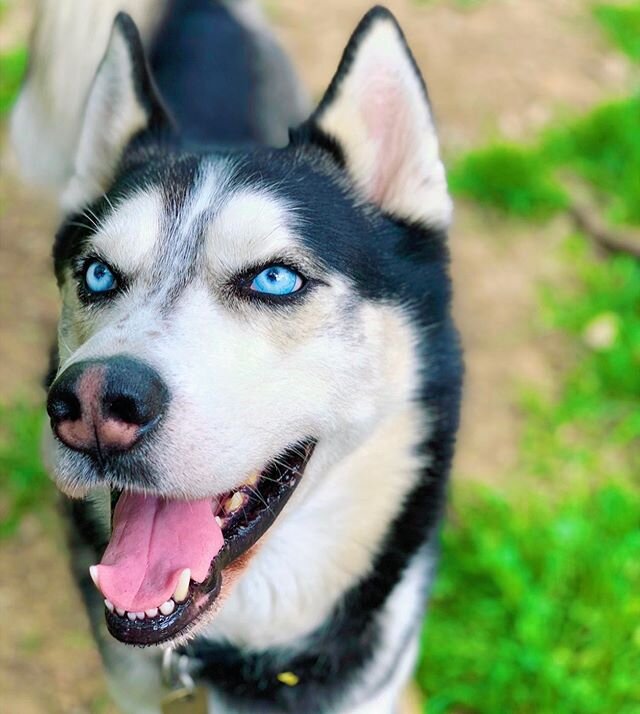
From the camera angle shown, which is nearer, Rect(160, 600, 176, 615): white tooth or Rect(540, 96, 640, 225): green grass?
Rect(160, 600, 176, 615): white tooth

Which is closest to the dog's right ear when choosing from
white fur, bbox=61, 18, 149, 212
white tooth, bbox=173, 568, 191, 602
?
white fur, bbox=61, 18, 149, 212

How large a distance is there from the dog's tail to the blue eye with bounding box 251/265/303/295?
4.38ft

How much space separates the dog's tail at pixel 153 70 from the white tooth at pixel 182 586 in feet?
5.83

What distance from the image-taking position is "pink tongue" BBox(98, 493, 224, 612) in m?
1.64

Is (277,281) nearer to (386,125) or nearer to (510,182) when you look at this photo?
(386,125)

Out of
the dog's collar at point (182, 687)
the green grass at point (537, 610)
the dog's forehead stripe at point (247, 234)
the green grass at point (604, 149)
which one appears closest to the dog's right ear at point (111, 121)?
the dog's forehead stripe at point (247, 234)

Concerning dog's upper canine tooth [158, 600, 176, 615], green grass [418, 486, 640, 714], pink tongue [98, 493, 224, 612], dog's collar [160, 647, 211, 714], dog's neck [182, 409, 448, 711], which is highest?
pink tongue [98, 493, 224, 612]

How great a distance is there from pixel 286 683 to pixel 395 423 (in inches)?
27.4

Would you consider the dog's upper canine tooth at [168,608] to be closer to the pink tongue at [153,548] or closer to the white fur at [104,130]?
the pink tongue at [153,548]

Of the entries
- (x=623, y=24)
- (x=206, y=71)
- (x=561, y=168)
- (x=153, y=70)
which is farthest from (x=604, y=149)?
(x=153, y=70)

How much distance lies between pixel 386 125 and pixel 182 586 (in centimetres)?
117

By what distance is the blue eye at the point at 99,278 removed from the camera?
1839 mm

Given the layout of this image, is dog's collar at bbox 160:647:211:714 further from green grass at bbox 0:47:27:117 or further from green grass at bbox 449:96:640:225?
green grass at bbox 0:47:27:117

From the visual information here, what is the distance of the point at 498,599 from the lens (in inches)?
112
